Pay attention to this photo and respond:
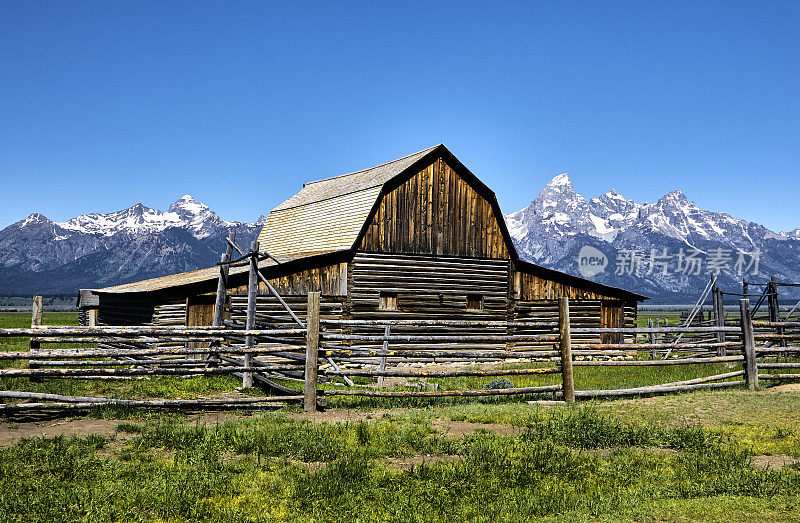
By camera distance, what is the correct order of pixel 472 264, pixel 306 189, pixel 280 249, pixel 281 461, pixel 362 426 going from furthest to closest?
pixel 306 189
pixel 280 249
pixel 472 264
pixel 362 426
pixel 281 461

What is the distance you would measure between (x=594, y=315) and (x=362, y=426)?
22713 millimetres

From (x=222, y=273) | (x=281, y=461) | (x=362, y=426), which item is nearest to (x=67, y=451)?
(x=281, y=461)

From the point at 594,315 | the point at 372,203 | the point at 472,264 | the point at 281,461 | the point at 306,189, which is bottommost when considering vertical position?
the point at 281,461

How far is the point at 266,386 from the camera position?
44.0ft

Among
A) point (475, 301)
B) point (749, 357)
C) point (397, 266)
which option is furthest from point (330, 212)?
point (749, 357)

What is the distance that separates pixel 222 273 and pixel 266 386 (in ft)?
10.6

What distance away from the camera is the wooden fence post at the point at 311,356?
10.6 meters

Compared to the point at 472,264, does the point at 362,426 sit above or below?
below

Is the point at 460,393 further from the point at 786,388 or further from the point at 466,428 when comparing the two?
the point at 786,388

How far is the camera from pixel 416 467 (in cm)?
674

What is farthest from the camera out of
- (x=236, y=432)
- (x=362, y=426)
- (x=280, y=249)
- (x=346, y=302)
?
(x=280, y=249)

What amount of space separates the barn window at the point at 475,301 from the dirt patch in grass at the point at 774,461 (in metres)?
18.3

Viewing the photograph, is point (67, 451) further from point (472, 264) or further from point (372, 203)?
point (472, 264)

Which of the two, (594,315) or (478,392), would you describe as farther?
(594,315)
